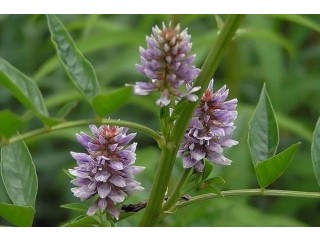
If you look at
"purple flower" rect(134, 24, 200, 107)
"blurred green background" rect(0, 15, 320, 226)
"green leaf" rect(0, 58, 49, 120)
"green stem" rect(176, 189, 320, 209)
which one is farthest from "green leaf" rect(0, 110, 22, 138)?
"blurred green background" rect(0, 15, 320, 226)

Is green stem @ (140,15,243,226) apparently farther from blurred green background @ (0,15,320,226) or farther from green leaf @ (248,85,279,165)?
blurred green background @ (0,15,320,226)

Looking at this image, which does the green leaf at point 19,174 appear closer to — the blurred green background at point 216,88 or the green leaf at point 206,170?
the green leaf at point 206,170

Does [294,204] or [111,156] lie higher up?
[294,204]

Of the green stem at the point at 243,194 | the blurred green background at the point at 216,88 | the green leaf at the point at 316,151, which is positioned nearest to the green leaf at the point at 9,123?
the green stem at the point at 243,194

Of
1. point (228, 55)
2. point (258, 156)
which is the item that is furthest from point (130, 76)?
point (258, 156)

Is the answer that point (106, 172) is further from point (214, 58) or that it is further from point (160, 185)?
point (214, 58)

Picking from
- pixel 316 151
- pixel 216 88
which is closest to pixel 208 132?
pixel 316 151
